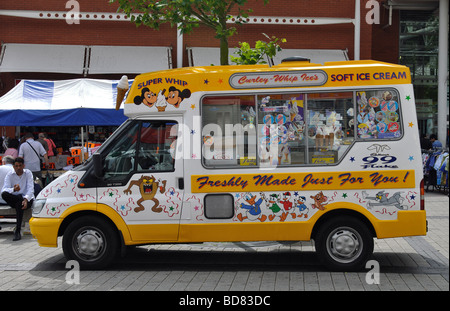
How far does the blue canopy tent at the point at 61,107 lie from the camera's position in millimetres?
14086

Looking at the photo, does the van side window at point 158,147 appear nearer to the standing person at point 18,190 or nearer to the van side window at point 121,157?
the van side window at point 121,157

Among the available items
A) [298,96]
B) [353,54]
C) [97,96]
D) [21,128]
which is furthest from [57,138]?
[298,96]

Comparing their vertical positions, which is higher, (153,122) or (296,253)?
(153,122)

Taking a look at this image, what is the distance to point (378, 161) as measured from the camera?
26.2 ft

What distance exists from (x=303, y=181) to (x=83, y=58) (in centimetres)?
1421

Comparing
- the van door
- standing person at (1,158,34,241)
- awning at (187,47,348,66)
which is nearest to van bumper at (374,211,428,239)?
the van door

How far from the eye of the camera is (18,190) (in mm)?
11172

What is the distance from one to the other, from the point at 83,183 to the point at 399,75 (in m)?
4.45

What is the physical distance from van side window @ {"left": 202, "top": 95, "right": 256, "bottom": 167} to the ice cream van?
13 mm

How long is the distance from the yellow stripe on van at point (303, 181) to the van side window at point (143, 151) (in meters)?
0.52

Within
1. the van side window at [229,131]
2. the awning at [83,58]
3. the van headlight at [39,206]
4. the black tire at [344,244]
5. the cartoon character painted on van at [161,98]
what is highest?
the awning at [83,58]

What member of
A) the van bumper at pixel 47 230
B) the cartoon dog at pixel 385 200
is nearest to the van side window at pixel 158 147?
the van bumper at pixel 47 230

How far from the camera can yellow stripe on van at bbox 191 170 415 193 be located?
798cm

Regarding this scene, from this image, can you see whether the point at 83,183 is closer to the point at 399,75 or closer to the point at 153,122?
the point at 153,122
